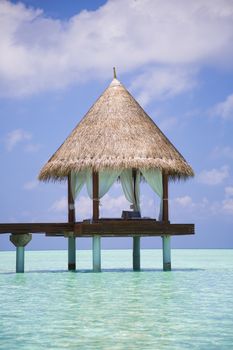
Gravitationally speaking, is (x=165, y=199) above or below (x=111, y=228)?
above

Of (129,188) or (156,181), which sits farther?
(129,188)

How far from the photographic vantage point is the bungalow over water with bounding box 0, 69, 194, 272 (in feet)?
60.8

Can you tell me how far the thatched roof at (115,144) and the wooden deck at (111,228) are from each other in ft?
4.38

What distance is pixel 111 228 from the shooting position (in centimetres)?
1827

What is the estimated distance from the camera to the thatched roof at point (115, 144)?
61.3 feet

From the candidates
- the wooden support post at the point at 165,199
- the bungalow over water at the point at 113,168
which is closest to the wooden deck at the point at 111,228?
the bungalow over water at the point at 113,168

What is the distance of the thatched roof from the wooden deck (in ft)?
4.38

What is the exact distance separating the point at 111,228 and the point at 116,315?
7993mm

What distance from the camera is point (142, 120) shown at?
787 inches

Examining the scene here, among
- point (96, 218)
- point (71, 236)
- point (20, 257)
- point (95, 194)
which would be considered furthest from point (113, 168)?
point (20, 257)

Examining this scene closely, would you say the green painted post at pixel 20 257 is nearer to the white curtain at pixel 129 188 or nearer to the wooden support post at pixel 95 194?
the wooden support post at pixel 95 194

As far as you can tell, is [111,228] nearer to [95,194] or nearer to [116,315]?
[95,194]

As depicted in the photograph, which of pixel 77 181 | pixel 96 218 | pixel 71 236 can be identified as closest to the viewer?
pixel 96 218

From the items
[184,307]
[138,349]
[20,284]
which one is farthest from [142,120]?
[138,349]
